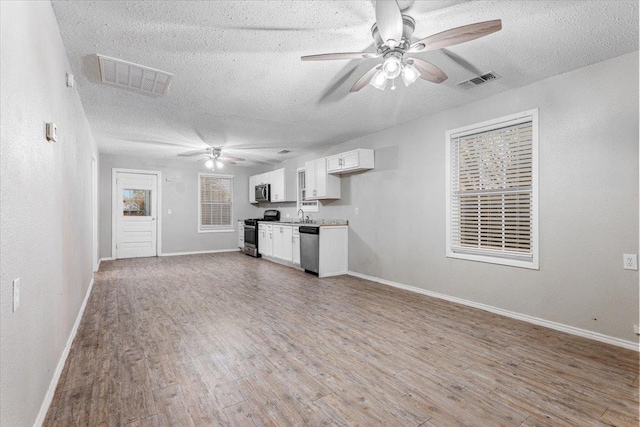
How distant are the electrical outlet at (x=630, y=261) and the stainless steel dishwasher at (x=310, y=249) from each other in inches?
151

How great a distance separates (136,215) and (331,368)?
7.15 m

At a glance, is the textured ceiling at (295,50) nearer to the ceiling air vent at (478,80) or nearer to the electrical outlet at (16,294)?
the ceiling air vent at (478,80)

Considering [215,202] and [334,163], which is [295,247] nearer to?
[334,163]

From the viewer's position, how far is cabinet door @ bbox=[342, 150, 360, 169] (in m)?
5.15

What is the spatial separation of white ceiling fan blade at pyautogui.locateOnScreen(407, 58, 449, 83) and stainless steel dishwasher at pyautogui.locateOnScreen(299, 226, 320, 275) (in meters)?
3.31

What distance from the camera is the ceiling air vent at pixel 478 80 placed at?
3070 mm

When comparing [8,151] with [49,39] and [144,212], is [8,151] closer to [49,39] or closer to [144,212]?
[49,39]

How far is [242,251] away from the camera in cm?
870

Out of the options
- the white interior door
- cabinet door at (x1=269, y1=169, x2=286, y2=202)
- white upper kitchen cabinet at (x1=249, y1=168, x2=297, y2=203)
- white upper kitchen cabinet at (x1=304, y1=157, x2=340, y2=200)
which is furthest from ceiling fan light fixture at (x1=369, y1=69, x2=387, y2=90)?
the white interior door

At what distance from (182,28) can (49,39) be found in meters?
0.83

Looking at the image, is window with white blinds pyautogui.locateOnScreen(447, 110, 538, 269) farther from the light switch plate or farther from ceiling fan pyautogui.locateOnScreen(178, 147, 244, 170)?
ceiling fan pyautogui.locateOnScreen(178, 147, 244, 170)

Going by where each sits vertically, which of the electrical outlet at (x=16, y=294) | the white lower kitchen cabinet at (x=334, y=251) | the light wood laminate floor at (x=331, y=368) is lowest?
the light wood laminate floor at (x=331, y=368)

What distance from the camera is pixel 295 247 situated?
20.2 feet

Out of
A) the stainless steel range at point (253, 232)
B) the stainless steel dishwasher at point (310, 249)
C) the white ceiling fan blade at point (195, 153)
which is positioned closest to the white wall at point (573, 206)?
the stainless steel dishwasher at point (310, 249)
